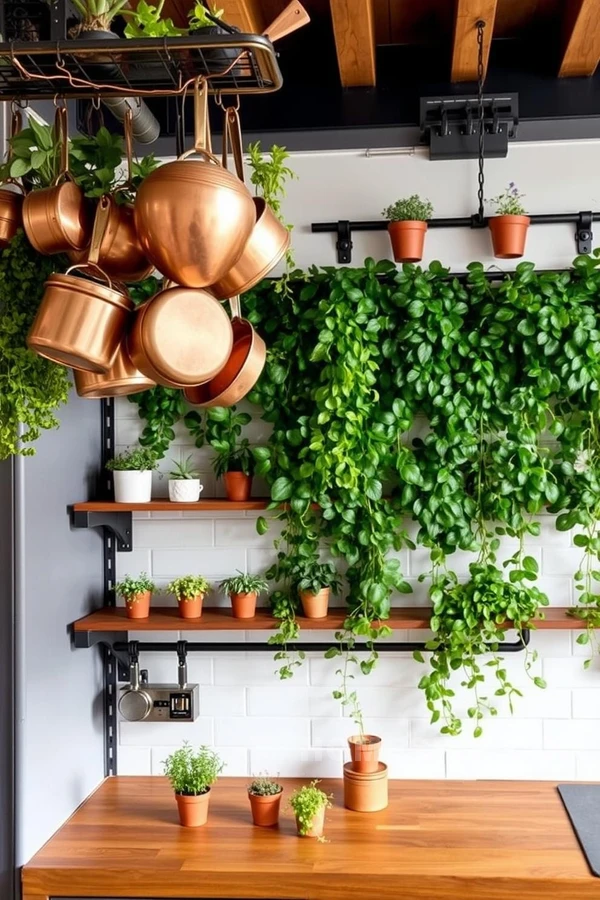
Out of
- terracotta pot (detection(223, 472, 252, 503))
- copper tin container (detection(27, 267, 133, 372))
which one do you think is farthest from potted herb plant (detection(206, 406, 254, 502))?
copper tin container (detection(27, 267, 133, 372))

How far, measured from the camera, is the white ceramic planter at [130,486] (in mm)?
2602

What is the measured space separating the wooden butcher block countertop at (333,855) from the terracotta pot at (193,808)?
2 centimetres

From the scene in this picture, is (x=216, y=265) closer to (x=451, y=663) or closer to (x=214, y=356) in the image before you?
(x=214, y=356)

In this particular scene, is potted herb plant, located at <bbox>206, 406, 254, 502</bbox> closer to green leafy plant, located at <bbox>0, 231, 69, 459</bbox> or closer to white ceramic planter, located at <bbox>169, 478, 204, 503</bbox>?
white ceramic planter, located at <bbox>169, 478, 204, 503</bbox>

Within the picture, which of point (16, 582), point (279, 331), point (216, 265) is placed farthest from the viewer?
point (279, 331)

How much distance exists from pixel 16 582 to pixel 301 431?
0.89 metres

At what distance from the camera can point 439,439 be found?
8.35 ft

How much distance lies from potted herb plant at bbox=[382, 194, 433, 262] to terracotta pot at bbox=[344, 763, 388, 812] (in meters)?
1.45

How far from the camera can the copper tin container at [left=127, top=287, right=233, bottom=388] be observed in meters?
1.46

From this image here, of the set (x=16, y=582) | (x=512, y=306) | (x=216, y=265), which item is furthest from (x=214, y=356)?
(x=512, y=306)

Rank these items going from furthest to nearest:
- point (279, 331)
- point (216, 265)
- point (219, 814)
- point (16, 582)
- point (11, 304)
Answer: point (279, 331) → point (219, 814) → point (16, 582) → point (11, 304) → point (216, 265)

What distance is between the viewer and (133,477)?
2.60m

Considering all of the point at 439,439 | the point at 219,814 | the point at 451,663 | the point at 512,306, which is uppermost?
the point at 512,306

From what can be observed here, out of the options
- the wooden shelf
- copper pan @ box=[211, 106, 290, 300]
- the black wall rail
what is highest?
the black wall rail
